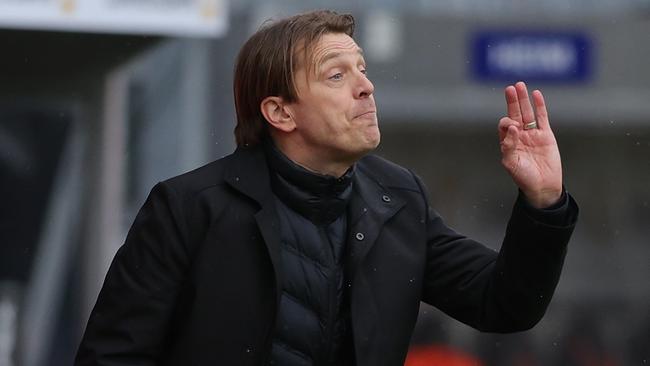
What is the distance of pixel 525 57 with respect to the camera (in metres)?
9.33

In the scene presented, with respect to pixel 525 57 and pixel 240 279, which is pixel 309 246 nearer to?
pixel 240 279

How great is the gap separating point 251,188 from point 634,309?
609 inches

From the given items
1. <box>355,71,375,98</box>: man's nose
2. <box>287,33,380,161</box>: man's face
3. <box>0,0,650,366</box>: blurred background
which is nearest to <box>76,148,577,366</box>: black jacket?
<box>287,33,380,161</box>: man's face

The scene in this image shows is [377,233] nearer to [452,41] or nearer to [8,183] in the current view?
[8,183]

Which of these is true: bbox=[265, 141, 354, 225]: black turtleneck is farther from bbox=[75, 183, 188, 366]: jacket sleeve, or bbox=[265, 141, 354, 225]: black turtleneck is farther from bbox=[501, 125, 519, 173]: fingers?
bbox=[501, 125, 519, 173]: fingers

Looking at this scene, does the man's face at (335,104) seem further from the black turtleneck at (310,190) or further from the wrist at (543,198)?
the wrist at (543,198)

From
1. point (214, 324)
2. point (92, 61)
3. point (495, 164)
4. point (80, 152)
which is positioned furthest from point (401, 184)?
point (495, 164)

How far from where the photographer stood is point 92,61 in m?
8.80

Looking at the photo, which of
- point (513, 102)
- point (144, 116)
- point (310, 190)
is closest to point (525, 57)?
point (144, 116)

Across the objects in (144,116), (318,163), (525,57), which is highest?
(318,163)

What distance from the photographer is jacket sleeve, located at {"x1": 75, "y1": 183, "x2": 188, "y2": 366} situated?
318 cm

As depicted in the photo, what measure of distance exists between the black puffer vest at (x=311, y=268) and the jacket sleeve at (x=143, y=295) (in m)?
0.22

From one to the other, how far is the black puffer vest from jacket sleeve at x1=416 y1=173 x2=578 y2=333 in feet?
0.77

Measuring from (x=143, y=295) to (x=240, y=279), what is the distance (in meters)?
0.20
